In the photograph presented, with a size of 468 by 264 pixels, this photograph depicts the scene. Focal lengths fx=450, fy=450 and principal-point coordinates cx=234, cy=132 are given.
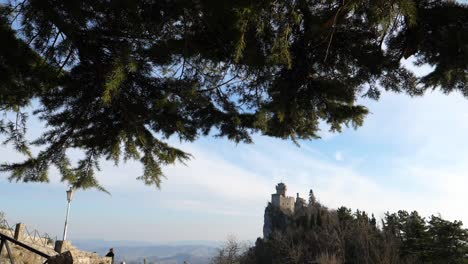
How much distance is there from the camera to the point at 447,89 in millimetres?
4480

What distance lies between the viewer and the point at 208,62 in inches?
181

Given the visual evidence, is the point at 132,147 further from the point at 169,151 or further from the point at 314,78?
the point at 314,78

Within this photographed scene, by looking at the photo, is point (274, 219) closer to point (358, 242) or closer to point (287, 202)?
point (287, 202)

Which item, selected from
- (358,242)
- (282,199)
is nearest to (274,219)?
(282,199)

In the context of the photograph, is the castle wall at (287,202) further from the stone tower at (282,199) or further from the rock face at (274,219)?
the rock face at (274,219)

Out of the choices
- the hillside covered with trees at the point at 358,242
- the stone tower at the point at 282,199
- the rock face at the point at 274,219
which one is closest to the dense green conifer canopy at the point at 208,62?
the hillside covered with trees at the point at 358,242

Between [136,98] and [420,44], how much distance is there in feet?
9.57

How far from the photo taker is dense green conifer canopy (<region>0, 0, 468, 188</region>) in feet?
12.2

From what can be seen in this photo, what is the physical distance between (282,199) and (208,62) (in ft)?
327

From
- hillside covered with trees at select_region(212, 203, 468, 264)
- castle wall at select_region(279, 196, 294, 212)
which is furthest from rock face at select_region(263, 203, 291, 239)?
castle wall at select_region(279, 196, 294, 212)

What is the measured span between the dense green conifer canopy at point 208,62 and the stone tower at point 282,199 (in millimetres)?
94048

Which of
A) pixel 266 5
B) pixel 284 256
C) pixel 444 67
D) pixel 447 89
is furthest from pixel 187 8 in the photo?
pixel 284 256

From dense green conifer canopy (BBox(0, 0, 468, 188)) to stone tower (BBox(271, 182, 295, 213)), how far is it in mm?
94048

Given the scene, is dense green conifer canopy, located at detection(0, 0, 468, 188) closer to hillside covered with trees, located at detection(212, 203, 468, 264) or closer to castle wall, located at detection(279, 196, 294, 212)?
hillside covered with trees, located at detection(212, 203, 468, 264)
